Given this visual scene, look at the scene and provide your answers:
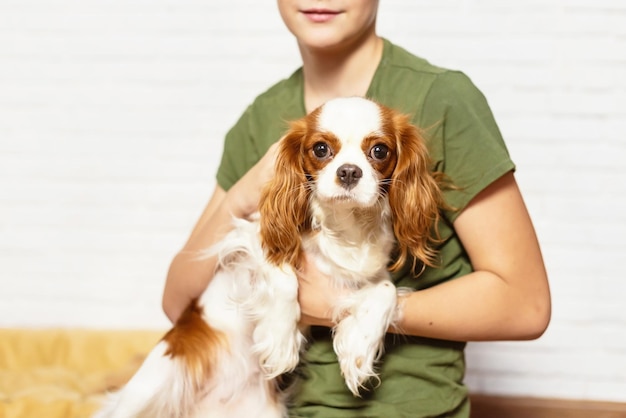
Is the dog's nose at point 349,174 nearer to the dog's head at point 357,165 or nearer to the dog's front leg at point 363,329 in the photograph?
the dog's head at point 357,165

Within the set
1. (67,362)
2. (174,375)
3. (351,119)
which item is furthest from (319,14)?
(67,362)

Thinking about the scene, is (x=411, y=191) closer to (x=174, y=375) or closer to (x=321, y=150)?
(x=321, y=150)

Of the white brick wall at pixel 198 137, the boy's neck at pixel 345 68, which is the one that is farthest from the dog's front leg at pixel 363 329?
the white brick wall at pixel 198 137

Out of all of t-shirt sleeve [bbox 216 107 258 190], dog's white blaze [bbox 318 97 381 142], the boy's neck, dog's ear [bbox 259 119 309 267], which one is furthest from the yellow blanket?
dog's white blaze [bbox 318 97 381 142]

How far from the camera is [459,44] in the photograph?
8.18 ft

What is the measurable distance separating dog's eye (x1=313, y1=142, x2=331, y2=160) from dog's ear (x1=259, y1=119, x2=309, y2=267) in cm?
5

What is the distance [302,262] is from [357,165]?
28 centimetres

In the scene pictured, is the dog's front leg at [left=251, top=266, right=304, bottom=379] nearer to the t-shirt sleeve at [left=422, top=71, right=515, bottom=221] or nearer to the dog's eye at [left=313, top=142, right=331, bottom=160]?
the dog's eye at [left=313, top=142, right=331, bottom=160]

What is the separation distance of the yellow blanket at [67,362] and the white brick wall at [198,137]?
198 mm

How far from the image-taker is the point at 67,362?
2633 mm

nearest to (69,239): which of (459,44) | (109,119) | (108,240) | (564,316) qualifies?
(108,240)

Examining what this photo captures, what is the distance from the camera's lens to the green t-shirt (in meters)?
1.62

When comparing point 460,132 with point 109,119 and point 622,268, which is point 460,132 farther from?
point 109,119

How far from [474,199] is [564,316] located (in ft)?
3.76
